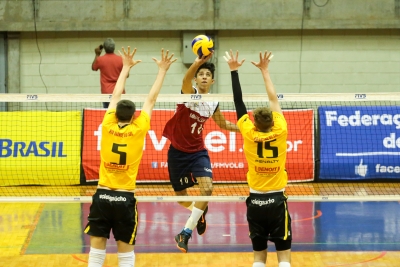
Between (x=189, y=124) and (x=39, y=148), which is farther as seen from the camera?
(x=39, y=148)

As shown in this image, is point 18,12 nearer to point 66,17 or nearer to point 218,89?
point 66,17

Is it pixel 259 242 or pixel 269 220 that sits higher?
pixel 269 220

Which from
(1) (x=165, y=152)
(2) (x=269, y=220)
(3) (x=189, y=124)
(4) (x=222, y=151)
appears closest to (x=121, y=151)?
(2) (x=269, y=220)

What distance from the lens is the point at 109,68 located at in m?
16.0

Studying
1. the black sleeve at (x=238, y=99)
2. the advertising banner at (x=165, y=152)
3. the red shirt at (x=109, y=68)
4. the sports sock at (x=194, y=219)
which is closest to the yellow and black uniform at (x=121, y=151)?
the black sleeve at (x=238, y=99)

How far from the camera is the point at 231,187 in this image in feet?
47.8

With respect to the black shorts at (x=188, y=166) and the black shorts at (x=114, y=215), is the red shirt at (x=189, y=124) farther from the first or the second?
the black shorts at (x=114, y=215)

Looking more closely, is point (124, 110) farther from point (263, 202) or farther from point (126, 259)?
point (263, 202)

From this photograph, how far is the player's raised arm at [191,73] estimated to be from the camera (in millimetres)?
8328

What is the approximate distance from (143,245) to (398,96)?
14.2 ft

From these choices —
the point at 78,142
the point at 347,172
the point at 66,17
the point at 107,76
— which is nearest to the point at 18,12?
the point at 66,17

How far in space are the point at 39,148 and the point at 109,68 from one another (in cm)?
258

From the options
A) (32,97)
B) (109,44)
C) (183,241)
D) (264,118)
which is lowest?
(183,241)

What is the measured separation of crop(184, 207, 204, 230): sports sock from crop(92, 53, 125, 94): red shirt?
7266mm
